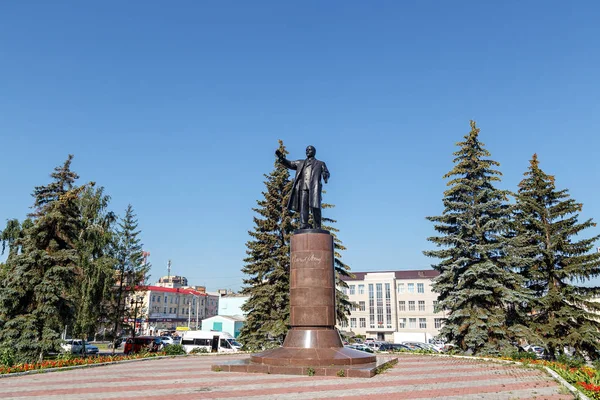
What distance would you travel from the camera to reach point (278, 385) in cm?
874

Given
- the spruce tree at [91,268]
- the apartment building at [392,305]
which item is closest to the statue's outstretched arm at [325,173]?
the spruce tree at [91,268]

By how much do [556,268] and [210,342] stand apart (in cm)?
1848

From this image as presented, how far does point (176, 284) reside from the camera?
94.5 meters

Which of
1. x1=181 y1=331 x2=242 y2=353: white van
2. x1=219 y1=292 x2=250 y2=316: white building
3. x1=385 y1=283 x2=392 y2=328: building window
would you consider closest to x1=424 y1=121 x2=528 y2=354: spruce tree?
x1=181 y1=331 x2=242 y2=353: white van

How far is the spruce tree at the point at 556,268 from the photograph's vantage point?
61.2 feet

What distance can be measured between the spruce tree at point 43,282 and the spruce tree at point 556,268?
20.0 m

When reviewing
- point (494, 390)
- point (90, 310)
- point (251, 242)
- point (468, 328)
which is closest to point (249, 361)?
point (494, 390)

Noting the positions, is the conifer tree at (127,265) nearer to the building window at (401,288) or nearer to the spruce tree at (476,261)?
the spruce tree at (476,261)

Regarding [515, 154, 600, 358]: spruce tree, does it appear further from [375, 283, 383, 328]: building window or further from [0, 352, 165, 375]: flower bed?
[375, 283, 383, 328]: building window

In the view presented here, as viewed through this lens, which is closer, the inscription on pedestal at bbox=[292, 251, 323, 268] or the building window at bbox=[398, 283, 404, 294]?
the inscription on pedestal at bbox=[292, 251, 323, 268]

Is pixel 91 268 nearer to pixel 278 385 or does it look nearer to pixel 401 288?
pixel 278 385

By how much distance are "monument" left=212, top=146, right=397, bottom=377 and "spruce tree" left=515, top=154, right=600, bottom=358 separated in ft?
33.0

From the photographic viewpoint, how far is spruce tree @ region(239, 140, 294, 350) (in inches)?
853

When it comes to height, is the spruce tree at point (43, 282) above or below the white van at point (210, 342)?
above
